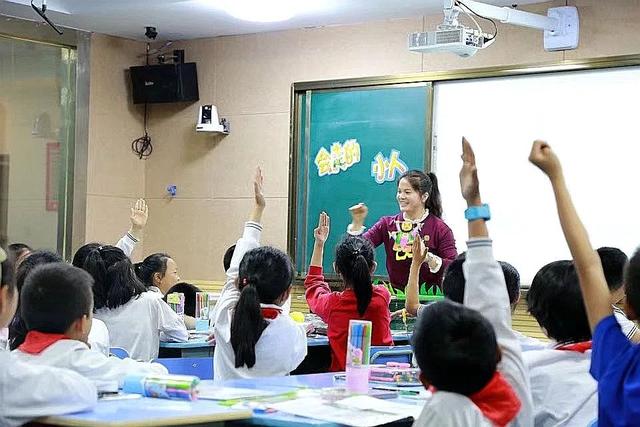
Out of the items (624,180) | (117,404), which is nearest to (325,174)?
(624,180)

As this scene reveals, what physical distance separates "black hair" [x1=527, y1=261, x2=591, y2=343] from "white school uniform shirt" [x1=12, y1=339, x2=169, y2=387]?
107 centimetres

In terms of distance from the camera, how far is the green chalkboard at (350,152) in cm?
734

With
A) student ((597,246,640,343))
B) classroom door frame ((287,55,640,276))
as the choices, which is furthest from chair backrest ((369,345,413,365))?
classroom door frame ((287,55,640,276))

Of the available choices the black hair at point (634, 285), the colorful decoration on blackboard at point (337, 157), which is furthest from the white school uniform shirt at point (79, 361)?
the colorful decoration on blackboard at point (337, 157)

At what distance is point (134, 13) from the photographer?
7.68m

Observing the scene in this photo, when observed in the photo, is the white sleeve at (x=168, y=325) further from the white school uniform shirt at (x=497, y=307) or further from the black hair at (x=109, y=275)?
the white school uniform shirt at (x=497, y=307)

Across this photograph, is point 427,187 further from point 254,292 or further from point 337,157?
point 254,292

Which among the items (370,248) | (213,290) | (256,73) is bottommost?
(213,290)

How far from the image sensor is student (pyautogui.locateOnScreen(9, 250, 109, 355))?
3438mm

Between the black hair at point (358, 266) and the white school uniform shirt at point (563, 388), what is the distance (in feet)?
5.38

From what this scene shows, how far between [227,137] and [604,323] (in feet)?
21.1

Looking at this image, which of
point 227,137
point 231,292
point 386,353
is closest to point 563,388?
point 231,292

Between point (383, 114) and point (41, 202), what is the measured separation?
274 centimetres

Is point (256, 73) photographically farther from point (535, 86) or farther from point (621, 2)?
point (621, 2)
